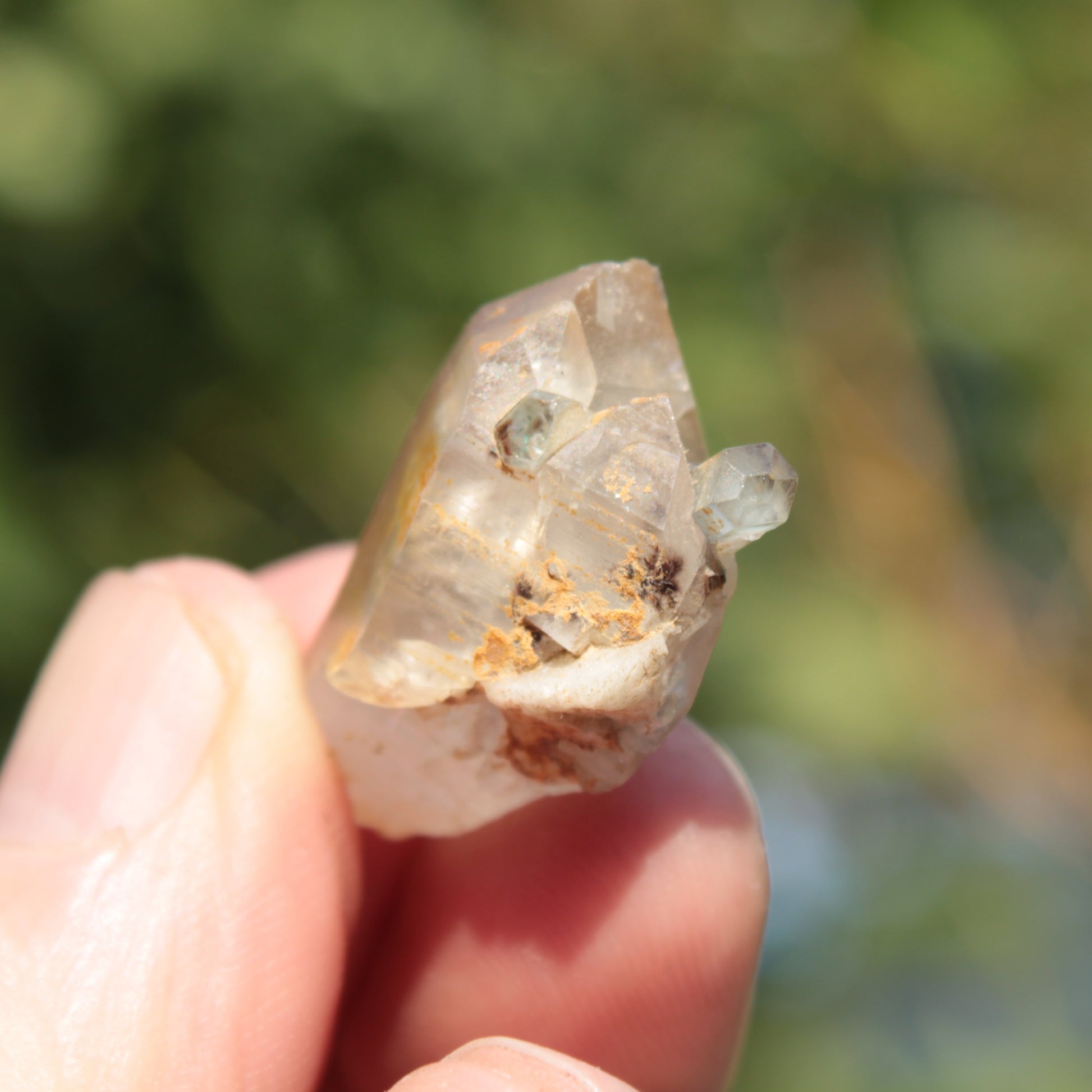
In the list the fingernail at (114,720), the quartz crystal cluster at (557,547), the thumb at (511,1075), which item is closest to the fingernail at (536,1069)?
the thumb at (511,1075)

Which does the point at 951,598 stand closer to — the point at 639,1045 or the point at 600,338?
the point at 639,1045

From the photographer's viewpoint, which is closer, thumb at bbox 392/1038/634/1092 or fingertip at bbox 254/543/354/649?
thumb at bbox 392/1038/634/1092

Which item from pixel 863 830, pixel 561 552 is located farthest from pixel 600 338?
pixel 863 830

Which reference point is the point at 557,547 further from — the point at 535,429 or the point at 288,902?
the point at 288,902

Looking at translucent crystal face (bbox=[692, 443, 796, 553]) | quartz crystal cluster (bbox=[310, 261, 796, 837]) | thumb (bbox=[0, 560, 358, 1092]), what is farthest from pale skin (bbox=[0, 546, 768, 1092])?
translucent crystal face (bbox=[692, 443, 796, 553])

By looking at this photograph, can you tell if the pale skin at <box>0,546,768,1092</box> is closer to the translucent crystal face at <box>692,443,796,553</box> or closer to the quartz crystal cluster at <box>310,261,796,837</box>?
the quartz crystal cluster at <box>310,261,796,837</box>

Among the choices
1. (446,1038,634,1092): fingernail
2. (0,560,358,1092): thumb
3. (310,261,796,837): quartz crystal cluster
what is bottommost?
(446,1038,634,1092): fingernail
